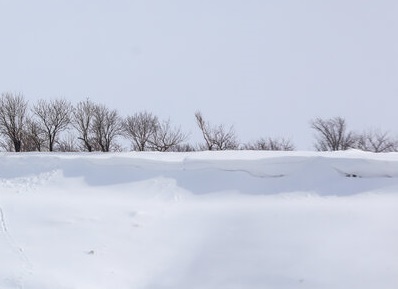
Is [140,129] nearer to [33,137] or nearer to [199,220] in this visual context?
[33,137]

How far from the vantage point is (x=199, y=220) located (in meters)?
10.1

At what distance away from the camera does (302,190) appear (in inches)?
439

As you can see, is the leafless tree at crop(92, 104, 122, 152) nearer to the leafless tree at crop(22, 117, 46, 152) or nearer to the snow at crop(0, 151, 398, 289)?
the leafless tree at crop(22, 117, 46, 152)

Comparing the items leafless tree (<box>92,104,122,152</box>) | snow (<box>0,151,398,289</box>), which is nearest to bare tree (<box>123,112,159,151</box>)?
leafless tree (<box>92,104,122,152</box>)

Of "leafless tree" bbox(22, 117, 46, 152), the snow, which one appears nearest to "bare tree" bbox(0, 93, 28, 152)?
"leafless tree" bbox(22, 117, 46, 152)

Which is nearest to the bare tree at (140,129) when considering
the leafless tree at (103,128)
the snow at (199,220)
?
the leafless tree at (103,128)

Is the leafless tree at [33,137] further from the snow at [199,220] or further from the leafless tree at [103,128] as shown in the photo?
the snow at [199,220]

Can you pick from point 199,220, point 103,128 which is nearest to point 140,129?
point 103,128

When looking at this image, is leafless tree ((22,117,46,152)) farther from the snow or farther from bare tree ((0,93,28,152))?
the snow

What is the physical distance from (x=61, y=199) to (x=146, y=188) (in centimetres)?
167

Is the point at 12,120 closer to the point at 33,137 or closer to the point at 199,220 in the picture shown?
the point at 33,137

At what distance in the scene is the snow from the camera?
8.29m

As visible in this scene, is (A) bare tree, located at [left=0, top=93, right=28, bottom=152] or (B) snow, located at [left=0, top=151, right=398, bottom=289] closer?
(B) snow, located at [left=0, top=151, right=398, bottom=289]

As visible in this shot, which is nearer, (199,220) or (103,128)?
(199,220)
